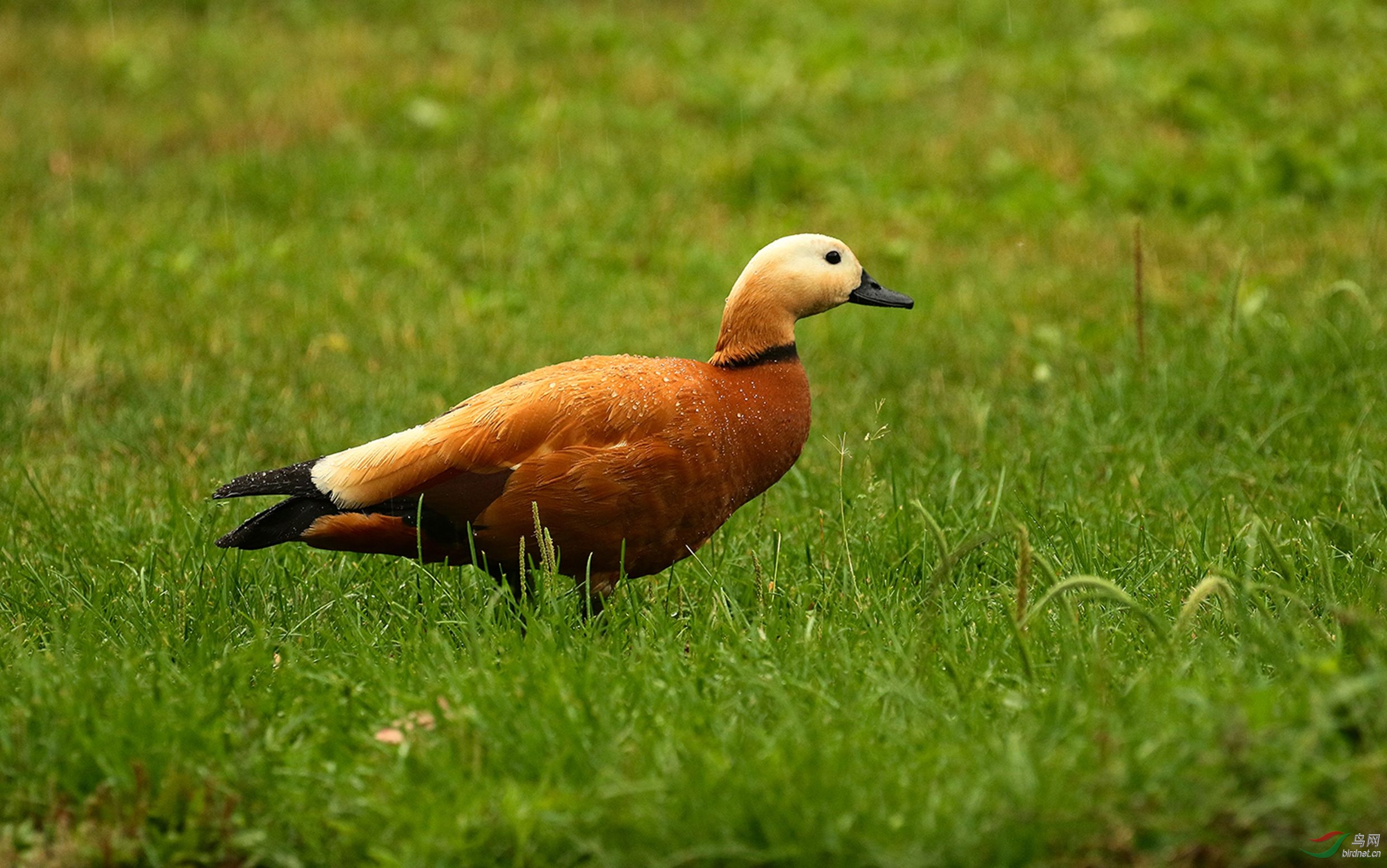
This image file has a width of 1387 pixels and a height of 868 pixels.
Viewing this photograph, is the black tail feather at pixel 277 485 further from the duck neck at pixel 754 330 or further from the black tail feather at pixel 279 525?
the duck neck at pixel 754 330

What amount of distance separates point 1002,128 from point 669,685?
7.90 metres

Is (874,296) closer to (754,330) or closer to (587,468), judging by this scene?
(754,330)

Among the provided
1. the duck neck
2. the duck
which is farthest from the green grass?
the duck neck

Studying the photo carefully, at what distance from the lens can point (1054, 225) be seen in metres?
9.05

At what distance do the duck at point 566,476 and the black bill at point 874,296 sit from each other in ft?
1.49

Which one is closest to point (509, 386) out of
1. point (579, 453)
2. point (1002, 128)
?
point (579, 453)

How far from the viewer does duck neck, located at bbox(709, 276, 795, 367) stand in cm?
419

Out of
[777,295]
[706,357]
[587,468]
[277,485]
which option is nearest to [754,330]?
[777,295]

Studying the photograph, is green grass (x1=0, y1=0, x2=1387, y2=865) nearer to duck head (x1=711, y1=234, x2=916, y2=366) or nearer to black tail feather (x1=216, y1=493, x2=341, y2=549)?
black tail feather (x1=216, y1=493, x2=341, y2=549)

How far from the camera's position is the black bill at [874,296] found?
175 inches

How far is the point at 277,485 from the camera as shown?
4027 millimetres

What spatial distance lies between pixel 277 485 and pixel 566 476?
0.82 meters

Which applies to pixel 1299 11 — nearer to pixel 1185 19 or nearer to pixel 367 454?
pixel 1185 19

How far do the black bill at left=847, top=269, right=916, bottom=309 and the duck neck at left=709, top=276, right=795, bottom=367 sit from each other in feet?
1.04
